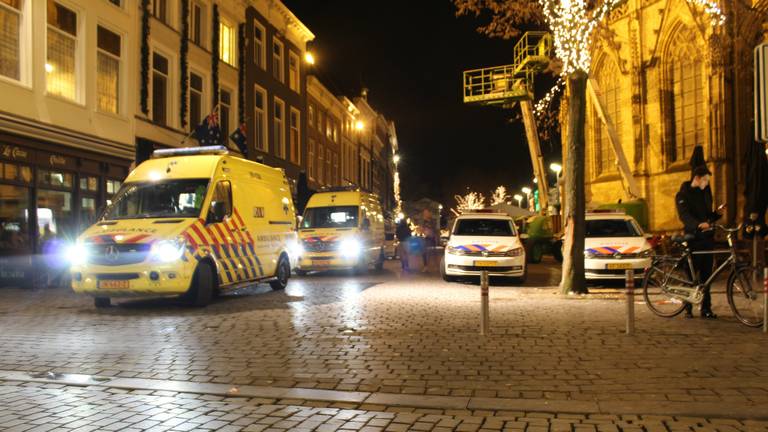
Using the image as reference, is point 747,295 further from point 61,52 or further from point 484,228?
point 61,52

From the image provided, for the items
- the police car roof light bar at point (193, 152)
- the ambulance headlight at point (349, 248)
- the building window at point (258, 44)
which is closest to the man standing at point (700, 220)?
the police car roof light bar at point (193, 152)

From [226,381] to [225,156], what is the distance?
7.31 m

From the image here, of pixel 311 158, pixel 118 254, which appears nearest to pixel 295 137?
pixel 311 158

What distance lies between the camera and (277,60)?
33469mm

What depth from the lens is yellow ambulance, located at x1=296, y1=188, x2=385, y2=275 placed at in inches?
738

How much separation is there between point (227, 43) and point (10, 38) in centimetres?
1283

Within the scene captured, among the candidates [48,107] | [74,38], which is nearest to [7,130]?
Result: [48,107]

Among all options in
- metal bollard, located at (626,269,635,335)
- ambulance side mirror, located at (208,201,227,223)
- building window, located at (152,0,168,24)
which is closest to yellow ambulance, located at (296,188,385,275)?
ambulance side mirror, located at (208,201,227,223)

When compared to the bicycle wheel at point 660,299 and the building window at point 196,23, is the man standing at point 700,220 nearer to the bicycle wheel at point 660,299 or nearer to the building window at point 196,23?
the bicycle wheel at point 660,299

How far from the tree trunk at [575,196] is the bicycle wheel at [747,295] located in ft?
14.7

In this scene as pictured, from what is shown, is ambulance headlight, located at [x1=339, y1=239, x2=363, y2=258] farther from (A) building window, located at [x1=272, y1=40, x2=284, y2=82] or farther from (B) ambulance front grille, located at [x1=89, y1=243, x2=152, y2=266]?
(A) building window, located at [x1=272, y1=40, x2=284, y2=82]

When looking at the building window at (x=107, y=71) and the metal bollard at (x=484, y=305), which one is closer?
the metal bollard at (x=484, y=305)

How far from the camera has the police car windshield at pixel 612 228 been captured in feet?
50.5

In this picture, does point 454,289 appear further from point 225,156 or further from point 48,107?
point 48,107
